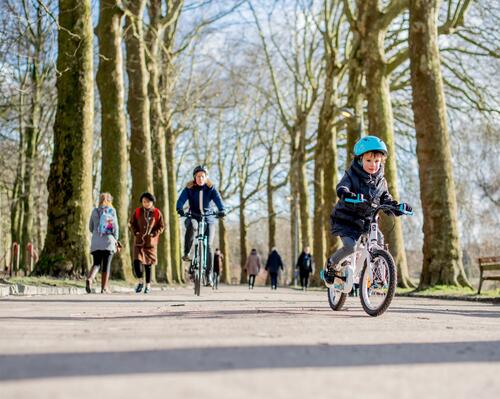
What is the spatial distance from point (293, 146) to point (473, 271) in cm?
1427

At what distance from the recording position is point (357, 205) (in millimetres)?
7723

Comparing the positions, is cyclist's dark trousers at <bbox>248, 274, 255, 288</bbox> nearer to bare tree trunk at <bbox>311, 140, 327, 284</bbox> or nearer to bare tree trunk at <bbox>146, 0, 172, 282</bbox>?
bare tree trunk at <bbox>311, 140, 327, 284</bbox>

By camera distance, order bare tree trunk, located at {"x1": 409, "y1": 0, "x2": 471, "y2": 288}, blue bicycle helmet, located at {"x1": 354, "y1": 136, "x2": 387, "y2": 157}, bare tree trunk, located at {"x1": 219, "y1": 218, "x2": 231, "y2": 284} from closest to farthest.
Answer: blue bicycle helmet, located at {"x1": 354, "y1": 136, "x2": 387, "y2": 157}
bare tree trunk, located at {"x1": 409, "y1": 0, "x2": 471, "y2": 288}
bare tree trunk, located at {"x1": 219, "y1": 218, "x2": 231, "y2": 284}

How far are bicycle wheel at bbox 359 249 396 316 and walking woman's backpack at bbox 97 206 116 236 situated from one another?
6.79 m

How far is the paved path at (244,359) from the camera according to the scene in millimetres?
2949

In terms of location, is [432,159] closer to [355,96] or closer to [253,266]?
[355,96]

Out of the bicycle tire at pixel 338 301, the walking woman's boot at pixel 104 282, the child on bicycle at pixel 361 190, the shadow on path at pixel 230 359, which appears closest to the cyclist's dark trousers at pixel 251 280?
the walking woman's boot at pixel 104 282

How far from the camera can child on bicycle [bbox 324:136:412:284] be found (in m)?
7.64

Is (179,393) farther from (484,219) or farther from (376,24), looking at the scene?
(484,219)

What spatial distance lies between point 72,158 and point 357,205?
29.8 feet

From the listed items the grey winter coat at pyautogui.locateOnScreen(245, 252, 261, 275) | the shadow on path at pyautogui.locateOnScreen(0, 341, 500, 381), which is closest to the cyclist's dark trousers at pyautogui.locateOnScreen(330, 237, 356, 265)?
the shadow on path at pyautogui.locateOnScreen(0, 341, 500, 381)

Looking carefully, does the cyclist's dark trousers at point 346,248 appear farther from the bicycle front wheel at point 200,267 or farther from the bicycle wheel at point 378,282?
the bicycle front wheel at point 200,267

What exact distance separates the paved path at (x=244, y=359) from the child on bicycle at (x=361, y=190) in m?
1.39

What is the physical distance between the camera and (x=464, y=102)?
25734 millimetres
